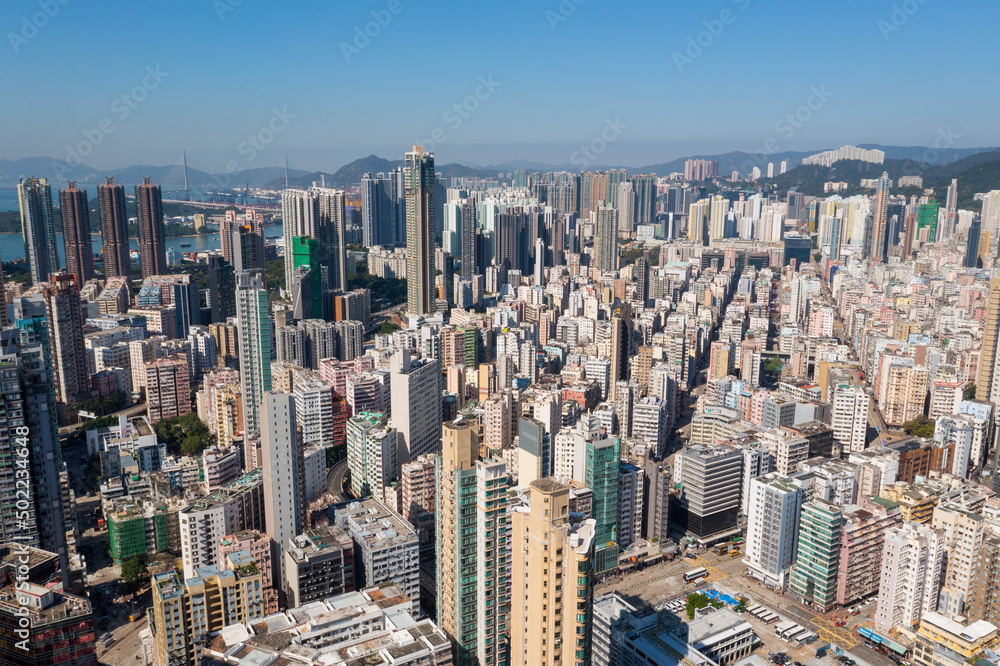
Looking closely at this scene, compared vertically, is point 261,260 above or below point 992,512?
above

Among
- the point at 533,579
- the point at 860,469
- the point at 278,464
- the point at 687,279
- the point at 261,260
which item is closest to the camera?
the point at 533,579

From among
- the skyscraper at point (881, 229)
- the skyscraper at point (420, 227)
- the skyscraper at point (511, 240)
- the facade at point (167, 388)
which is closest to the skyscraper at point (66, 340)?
the facade at point (167, 388)

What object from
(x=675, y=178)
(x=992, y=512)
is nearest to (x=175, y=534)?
(x=992, y=512)

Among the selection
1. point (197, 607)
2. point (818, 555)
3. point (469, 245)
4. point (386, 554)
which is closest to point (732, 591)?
point (818, 555)

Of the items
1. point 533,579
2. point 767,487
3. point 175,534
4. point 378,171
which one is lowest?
point 175,534

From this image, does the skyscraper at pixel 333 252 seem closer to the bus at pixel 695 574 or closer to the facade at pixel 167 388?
the facade at pixel 167 388

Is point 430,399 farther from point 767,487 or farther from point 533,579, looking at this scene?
point 533,579
